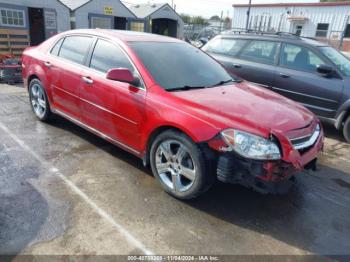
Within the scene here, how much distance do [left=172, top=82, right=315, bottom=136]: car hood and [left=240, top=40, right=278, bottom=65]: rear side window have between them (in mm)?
2804

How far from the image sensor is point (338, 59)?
5.91 m

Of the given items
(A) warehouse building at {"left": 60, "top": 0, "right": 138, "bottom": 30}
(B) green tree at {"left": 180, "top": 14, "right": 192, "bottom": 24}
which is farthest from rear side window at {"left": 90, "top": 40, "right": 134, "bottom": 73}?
(B) green tree at {"left": 180, "top": 14, "right": 192, "bottom": 24}

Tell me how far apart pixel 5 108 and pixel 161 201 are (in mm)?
4375

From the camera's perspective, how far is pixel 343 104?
210 inches

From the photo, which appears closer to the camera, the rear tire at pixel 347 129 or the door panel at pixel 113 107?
the door panel at pixel 113 107

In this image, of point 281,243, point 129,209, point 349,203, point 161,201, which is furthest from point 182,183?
point 349,203

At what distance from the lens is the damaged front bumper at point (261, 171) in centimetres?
274

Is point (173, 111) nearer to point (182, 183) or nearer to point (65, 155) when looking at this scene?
point (182, 183)

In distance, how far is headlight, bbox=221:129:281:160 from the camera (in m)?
2.75

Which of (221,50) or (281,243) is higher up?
(221,50)

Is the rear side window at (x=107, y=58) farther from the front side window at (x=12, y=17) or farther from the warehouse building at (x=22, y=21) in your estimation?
the front side window at (x=12, y=17)

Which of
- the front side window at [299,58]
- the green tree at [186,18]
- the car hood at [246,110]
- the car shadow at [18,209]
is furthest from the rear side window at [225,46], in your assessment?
the green tree at [186,18]

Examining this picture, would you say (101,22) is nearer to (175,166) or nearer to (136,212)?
(175,166)

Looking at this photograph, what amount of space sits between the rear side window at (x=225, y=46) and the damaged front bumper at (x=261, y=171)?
173 inches
